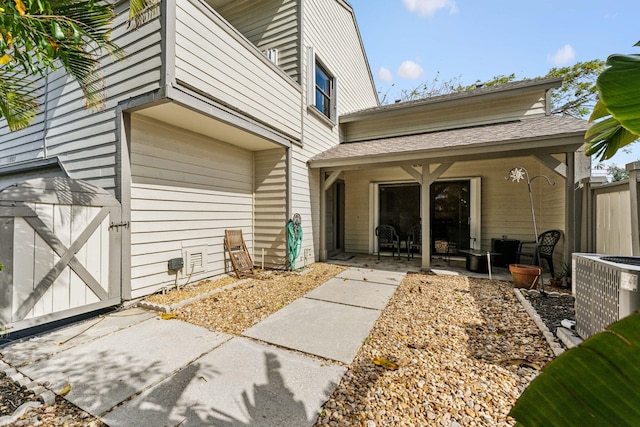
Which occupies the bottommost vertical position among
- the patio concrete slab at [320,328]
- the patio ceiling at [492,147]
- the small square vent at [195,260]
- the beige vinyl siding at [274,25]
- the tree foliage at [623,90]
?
the patio concrete slab at [320,328]

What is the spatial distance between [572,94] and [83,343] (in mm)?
20518

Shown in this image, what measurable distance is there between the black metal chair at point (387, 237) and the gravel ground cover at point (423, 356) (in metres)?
3.07

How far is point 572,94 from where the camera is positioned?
44.0 feet

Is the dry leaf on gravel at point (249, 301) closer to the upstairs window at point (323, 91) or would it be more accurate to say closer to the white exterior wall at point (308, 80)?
the white exterior wall at point (308, 80)

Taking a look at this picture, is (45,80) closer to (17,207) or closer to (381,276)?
(17,207)

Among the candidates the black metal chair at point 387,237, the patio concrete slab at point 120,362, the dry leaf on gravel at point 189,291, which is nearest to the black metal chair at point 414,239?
the black metal chair at point 387,237

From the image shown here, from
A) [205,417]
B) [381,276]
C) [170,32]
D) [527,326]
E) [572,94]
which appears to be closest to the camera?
[205,417]

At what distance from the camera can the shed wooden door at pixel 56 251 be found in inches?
103

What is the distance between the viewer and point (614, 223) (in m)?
3.81

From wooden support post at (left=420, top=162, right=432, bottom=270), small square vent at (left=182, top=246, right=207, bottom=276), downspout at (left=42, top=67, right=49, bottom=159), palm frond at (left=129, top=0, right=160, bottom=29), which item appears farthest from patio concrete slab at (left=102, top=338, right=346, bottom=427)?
downspout at (left=42, top=67, right=49, bottom=159)

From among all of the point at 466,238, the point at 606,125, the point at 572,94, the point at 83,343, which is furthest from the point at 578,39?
the point at 83,343

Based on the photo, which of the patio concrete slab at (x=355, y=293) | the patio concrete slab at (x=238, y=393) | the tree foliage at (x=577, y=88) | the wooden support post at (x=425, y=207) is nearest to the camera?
the patio concrete slab at (x=238, y=393)

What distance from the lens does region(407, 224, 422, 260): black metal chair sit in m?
7.13

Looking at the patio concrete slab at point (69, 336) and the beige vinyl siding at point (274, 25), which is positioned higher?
the beige vinyl siding at point (274, 25)
